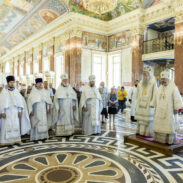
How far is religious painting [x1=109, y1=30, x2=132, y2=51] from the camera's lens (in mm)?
13258

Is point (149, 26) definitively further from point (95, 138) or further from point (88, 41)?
point (95, 138)

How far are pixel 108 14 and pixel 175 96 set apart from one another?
37.9 ft

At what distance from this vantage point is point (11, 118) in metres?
4.93

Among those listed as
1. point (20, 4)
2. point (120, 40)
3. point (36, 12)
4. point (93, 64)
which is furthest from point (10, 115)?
point (36, 12)

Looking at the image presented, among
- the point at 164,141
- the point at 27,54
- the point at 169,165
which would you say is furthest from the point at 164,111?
the point at 27,54

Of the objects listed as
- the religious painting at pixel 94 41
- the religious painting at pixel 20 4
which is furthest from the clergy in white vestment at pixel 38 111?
the religious painting at pixel 20 4

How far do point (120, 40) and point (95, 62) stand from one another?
2464 millimetres

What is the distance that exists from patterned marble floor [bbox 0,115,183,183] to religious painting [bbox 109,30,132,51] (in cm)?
966

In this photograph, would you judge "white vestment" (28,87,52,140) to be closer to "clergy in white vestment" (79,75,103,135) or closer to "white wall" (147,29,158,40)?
"clergy in white vestment" (79,75,103,135)

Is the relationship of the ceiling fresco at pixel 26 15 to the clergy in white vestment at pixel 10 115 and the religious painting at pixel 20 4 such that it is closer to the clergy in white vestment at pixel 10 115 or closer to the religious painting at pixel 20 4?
the religious painting at pixel 20 4

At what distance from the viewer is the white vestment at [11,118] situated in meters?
4.83

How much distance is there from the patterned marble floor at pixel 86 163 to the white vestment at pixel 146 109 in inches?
23.4

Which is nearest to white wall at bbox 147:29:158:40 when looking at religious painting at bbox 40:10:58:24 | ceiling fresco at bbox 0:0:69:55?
ceiling fresco at bbox 0:0:69:55

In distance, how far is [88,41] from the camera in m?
14.0
